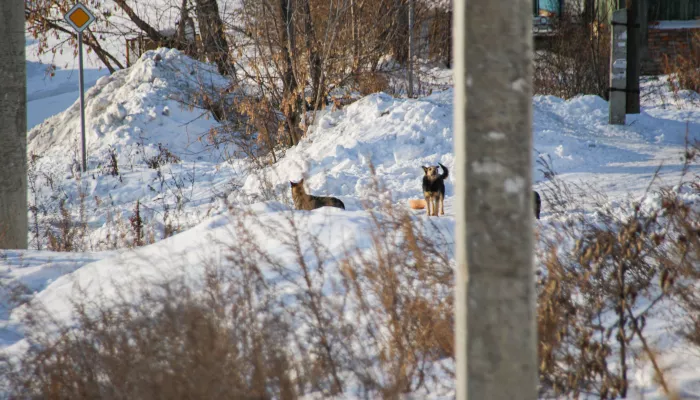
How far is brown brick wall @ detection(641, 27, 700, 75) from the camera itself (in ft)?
66.5

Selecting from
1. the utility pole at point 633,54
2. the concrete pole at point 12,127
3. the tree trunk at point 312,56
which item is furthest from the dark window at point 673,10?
the concrete pole at point 12,127

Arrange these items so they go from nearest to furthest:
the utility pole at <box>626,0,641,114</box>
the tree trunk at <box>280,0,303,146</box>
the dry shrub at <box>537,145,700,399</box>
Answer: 1. the dry shrub at <box>537,145,700,399</box>
2. the tree trunk at <box>280,0,303,146</box>
3. the utility pole at <box>626,0,641,114</box>

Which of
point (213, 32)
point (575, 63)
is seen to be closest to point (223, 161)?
point (213, 32)

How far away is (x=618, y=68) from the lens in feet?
42.5

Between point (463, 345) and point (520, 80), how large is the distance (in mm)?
836

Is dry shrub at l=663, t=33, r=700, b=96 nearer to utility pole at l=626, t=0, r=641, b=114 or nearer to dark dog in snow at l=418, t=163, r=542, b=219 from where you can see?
utility pole at l=626, t=0, r=641, b=114

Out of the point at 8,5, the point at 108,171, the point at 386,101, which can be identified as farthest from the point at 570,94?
the point at 8,5

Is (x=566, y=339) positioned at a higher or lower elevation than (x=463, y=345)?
lower

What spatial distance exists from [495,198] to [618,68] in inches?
468

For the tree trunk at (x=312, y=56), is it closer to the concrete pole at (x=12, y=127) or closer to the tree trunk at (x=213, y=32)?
the tree trunk at (x=213, y=32)

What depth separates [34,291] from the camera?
18.3 feet

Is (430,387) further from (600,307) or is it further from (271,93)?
(271,93)

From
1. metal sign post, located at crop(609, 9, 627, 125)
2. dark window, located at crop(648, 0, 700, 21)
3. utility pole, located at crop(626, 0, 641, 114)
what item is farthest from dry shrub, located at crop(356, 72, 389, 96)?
dark window, located at crop(648, 0, 700, 21)

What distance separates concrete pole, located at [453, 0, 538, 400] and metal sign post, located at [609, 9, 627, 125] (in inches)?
446
